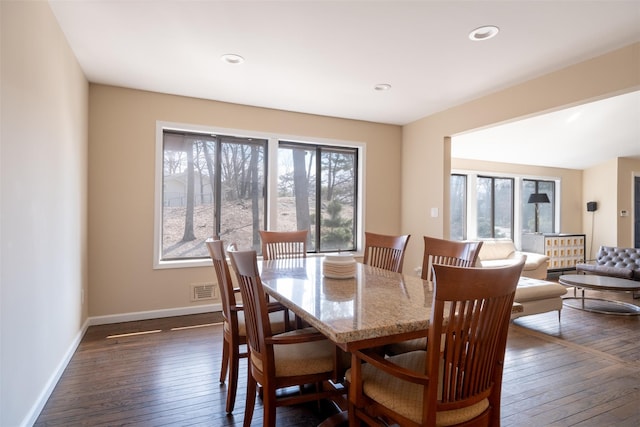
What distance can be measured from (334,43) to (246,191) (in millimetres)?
2235

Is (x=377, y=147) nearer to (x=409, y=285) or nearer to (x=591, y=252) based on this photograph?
(x=409, y=285)

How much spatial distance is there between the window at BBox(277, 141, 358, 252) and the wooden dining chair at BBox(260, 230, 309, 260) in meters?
1.25

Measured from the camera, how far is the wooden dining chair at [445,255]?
1.96 m

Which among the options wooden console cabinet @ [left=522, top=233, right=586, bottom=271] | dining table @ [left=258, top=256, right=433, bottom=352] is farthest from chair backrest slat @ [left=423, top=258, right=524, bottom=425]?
wooden console cabinet @ [left=522, top=233, right=586, bottom=271]

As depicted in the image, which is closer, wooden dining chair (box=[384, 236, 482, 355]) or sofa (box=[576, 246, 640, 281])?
wooden dining chair (box=[384, 236, 482, 355])

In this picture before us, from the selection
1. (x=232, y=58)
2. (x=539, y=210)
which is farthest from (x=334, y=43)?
(x=539, y=210)

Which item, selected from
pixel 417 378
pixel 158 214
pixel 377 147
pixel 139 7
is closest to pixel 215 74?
pixel 139 7

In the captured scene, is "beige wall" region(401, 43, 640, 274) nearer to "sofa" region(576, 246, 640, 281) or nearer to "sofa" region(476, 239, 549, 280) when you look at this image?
"sofa" region(476, 239, 549, 280)

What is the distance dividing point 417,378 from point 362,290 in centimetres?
70

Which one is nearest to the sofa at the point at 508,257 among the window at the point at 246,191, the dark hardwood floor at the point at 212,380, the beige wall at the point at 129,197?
the dark hardwood floor at the point at 212,380

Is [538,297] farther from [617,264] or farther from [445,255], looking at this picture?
[617,264]

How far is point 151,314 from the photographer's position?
148 inches

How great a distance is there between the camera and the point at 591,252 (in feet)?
25.8

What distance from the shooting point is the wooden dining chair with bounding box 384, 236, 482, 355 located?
1.96 metres
